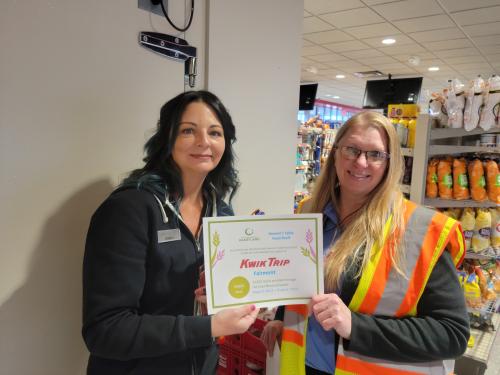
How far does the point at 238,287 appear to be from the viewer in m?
1.19

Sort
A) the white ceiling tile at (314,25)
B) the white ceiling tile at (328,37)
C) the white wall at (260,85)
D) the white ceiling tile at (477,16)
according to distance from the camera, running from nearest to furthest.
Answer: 1. the white wall at (260,85)
2. the white ceiling tile at (477,16)
3. the white ceiling tile at (314,25)
4. the white ceiling tile at (328,37)

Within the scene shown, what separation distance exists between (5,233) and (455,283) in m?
1.57

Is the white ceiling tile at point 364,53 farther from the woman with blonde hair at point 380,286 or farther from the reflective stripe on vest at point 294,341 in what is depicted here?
the reflective stripe on vest at point 294,341

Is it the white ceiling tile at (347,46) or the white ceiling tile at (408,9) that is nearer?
the white ceiling tile at (408,9)

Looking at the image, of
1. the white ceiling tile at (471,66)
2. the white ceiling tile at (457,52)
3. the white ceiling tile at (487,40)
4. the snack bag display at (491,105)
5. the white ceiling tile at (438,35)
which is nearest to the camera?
the snack bag display at (491,105)

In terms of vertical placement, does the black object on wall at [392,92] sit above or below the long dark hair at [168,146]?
above

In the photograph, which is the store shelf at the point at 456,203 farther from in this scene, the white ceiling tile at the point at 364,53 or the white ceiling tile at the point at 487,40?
the white ceiling tile at the point at 364,53

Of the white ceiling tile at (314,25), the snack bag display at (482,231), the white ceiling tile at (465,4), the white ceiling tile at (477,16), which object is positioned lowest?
the snack bag display at (482,231)

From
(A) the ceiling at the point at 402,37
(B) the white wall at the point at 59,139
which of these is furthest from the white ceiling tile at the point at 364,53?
(B) the white wall at the point at 59,139

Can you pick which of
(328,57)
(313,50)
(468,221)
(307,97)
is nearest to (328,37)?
(313,50)

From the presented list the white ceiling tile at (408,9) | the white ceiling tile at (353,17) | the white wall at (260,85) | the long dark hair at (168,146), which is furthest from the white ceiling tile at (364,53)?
the long dark hair at (168,146)

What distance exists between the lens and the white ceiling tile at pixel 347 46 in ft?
23.0

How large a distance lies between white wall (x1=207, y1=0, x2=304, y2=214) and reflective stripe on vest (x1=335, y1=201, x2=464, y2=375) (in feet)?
3.80

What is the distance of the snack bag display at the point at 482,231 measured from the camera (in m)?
2.90
